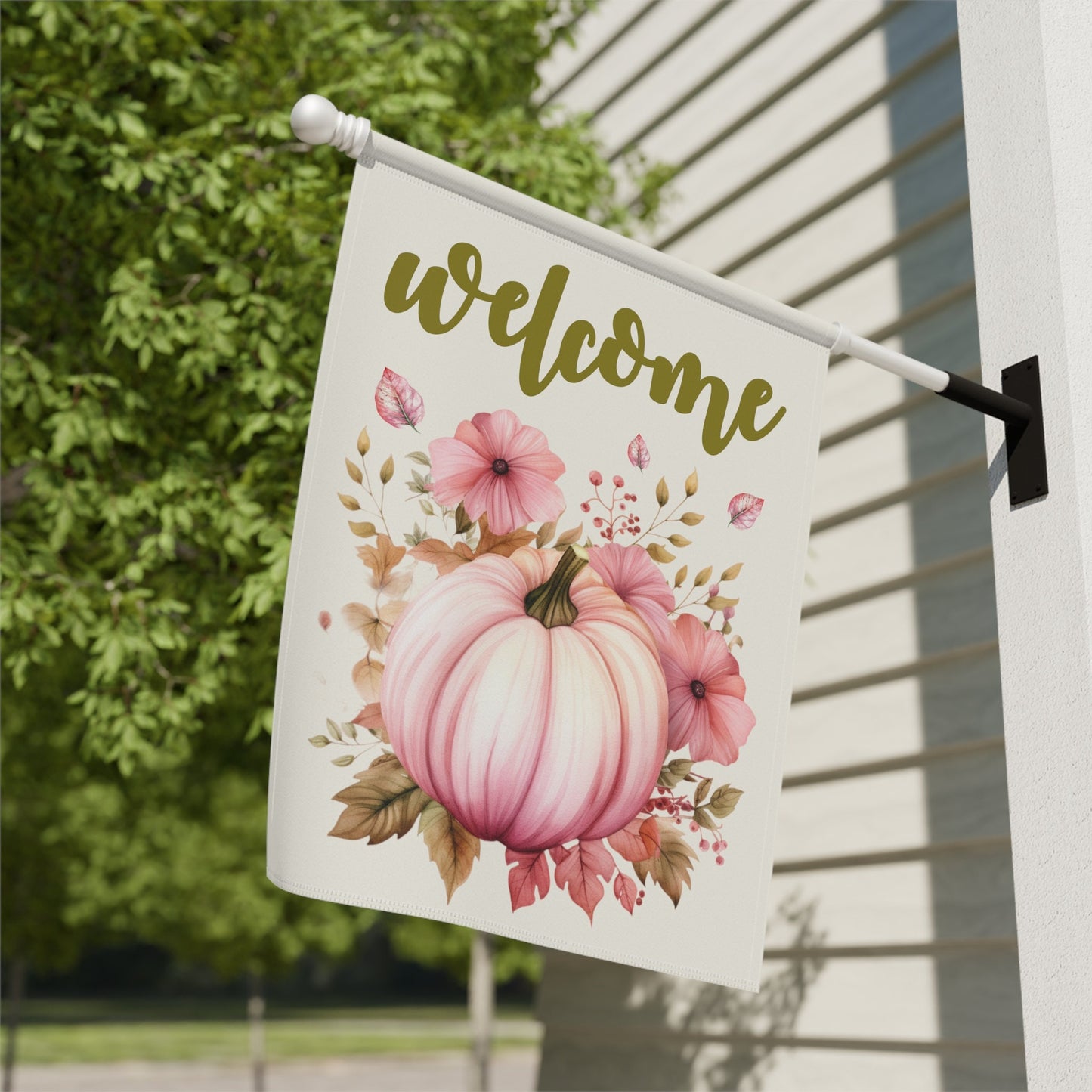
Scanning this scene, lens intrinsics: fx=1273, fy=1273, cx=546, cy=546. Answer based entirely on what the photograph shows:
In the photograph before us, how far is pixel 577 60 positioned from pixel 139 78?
9.91 feet

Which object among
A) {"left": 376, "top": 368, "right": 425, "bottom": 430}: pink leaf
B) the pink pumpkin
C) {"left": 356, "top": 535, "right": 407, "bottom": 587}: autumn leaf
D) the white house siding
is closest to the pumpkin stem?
the pink pumpkin

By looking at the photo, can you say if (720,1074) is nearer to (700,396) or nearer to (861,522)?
(861,522)

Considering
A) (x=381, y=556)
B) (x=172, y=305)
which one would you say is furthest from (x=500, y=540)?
(x=172, y=305)

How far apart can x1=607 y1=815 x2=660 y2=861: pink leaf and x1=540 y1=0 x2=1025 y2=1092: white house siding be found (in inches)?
87.2

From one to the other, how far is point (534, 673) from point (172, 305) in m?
3.52

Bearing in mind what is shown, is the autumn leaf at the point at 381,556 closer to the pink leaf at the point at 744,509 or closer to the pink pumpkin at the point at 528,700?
the pink pumpkin at the point at 528,700

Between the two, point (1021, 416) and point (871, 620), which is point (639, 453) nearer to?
point (1021, 416)

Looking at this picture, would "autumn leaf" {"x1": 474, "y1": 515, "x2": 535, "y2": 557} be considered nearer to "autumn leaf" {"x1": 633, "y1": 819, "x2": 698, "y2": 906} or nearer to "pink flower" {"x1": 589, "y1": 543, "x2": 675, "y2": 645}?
"pink flower" {"x1": 589, "y1": 543, "x2": 675, "y2": 645}

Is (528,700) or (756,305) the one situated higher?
(756,305)

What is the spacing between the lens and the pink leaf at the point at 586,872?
2.46 metres

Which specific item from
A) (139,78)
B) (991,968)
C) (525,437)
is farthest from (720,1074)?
(139,78)

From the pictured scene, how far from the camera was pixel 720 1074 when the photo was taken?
5.53 m

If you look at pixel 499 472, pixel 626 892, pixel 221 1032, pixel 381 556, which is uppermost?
pixel 499 472

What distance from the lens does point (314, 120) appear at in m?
2.24
